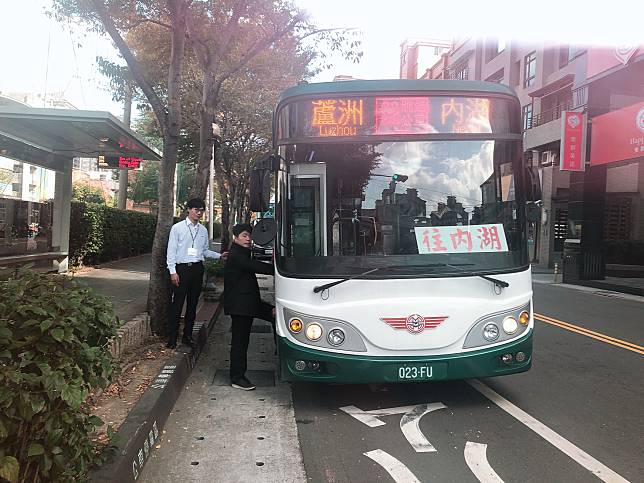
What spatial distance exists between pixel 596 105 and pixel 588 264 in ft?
18.3

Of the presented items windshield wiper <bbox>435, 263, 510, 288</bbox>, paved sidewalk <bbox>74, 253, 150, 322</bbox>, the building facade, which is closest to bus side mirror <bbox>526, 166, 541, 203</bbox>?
the building facade

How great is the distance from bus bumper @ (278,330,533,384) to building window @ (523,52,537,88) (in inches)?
1166

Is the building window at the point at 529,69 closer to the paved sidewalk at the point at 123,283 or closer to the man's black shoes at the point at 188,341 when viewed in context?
the paved sidewalk at the point at 123,283

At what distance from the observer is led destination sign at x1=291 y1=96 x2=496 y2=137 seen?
4.86m

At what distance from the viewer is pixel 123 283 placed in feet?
38.4

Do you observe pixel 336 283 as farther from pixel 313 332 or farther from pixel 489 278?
pixel 489 278

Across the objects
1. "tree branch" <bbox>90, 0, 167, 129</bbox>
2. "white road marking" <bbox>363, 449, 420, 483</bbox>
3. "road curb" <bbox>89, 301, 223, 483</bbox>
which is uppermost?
"tree branch" <bbox>90, 0, 167, 129</bbox>

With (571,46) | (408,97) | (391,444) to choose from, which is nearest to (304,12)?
(408,97)

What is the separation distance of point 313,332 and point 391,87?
2.31m

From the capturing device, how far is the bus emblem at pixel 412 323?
454cm

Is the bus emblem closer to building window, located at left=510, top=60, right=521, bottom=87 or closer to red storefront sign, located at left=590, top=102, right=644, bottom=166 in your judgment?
red storefront sign, located at left=590, top=102, right=644, bottom=166

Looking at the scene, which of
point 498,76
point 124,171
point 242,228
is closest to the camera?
point 242,228

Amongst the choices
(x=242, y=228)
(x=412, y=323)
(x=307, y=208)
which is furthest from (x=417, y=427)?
(x=242, y=228)

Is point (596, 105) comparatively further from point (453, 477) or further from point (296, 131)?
point (453, 477)
